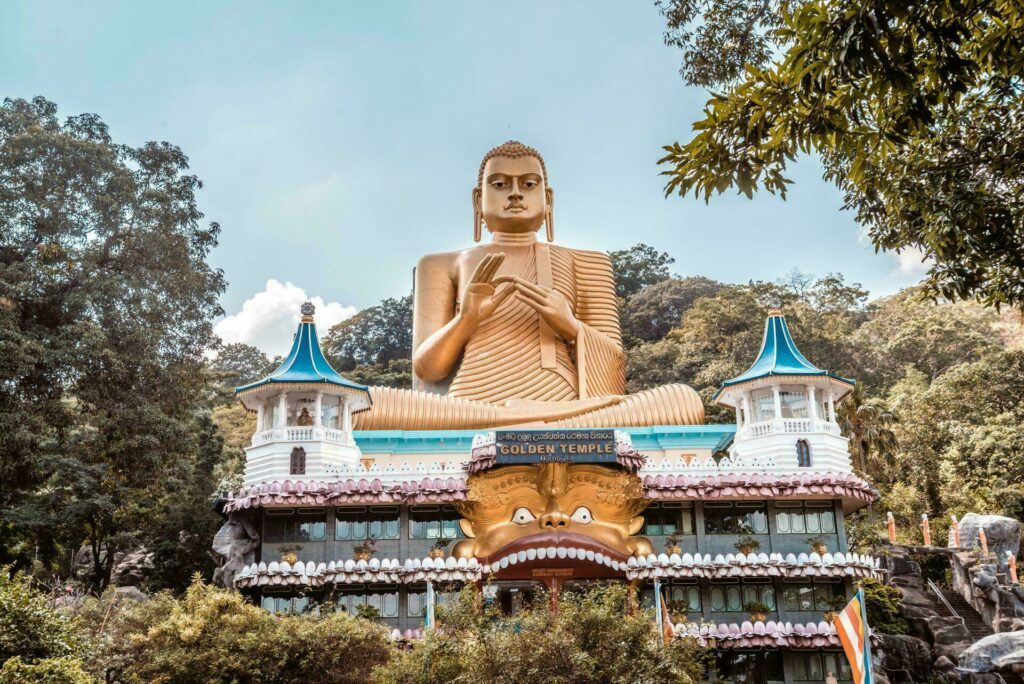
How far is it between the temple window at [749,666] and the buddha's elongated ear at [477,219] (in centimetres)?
1221

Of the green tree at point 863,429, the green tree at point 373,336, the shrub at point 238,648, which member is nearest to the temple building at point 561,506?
the shrub at point 238,648

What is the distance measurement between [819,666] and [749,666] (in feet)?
4.11

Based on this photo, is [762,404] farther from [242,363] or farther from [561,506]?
[242,363]

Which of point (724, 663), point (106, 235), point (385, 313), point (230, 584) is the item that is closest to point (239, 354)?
point (385, 313)

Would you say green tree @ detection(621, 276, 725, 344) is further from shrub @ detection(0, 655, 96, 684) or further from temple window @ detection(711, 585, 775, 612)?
shrub @ detection(0, 655, 96, 684)

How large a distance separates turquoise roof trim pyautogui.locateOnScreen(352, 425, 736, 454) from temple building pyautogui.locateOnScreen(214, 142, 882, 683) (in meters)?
0.04

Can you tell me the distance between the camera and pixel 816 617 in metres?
19.4

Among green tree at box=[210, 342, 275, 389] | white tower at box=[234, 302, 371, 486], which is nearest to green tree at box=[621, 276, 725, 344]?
green tree at box=[210, 342, 275, 389]

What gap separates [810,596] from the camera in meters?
19.6

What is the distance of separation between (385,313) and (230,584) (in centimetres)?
3140

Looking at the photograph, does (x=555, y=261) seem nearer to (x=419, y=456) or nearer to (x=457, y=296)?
(x=457, y=296)

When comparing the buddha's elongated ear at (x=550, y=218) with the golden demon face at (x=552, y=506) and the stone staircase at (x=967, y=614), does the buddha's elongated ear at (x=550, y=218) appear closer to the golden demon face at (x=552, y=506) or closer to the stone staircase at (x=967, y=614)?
the golden demon face at (x=552, y=506)

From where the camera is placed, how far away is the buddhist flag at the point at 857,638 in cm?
1315

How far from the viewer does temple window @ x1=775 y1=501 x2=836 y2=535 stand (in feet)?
65.4
